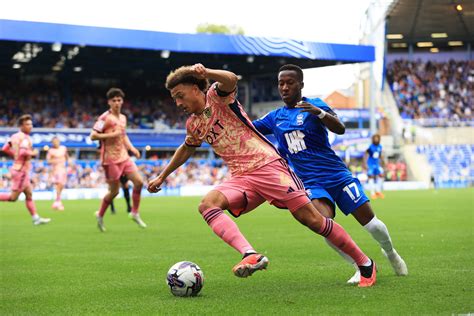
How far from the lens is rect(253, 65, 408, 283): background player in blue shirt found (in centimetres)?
759

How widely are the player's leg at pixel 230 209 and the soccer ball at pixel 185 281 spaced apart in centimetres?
A: 47

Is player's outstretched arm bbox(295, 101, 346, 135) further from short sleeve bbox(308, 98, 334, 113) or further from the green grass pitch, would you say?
the green grass pitch

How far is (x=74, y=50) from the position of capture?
4497cm

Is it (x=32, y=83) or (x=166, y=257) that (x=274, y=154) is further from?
(x=32, y=83)

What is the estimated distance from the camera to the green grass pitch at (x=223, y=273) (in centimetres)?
623

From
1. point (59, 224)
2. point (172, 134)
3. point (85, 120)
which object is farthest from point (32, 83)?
point (59, 224)

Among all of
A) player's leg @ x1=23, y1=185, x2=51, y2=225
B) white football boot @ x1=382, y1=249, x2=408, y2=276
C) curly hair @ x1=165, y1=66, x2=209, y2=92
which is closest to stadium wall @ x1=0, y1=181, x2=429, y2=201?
player's leg @ x1=23, y1=185, x2=51, y2=225

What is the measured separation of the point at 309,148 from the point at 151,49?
124ft

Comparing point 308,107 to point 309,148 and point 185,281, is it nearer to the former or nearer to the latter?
point 309,148

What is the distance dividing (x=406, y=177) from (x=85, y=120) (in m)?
21.5

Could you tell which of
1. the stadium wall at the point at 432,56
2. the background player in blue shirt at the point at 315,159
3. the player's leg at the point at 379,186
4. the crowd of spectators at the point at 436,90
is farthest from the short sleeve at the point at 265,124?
the stadium wall at the point at 432,56

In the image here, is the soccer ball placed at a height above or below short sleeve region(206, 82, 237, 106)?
below

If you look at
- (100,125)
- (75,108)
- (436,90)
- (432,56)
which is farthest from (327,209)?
(432,56)

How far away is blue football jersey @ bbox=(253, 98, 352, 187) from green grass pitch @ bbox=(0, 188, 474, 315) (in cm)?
104
